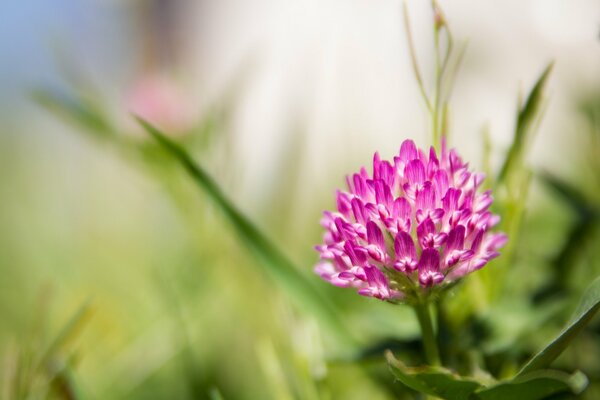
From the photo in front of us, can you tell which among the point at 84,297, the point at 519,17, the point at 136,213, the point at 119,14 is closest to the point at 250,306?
the point at 84,297

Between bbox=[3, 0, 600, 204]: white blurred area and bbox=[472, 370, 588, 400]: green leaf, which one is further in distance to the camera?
bbox=[3, 0, 600, 204]: white blurred area

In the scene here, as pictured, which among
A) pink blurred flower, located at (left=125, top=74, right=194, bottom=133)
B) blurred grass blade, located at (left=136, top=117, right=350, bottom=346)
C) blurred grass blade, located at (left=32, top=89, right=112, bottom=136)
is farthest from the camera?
pink blurred flower, located at (left=125, top=74, right=194, bottom=133)

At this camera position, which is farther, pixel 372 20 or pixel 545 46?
pixel 372 20

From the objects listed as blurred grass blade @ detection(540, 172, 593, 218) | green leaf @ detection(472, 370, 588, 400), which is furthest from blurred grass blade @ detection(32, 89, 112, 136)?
green leaf @ detection(472, 370, 588, 400)

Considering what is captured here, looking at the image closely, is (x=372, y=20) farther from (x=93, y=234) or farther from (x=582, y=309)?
(x=582, y=309)

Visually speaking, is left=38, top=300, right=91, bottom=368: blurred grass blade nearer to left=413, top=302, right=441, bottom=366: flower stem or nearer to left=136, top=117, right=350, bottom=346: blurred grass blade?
left=136, top=117, right=350, bottom=346: blurred grass blade

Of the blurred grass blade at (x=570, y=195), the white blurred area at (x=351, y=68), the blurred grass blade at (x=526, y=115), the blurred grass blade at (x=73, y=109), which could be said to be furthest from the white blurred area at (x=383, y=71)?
the blurred grass blade at (x=526, y=115)
